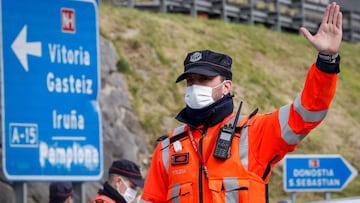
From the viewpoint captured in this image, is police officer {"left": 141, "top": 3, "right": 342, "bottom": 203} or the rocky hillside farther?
the rocky hillside

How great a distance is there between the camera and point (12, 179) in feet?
31.3

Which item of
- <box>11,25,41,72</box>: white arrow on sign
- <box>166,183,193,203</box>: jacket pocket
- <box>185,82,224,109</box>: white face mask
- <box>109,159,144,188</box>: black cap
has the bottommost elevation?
<box>166,183,193,203</box>: jacket pocket

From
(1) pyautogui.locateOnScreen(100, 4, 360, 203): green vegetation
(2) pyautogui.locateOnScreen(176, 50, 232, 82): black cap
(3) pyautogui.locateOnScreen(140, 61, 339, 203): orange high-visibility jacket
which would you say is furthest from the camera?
(1) pyautogui.locateOnScreen(100, 4, 360, 203): green vegetation

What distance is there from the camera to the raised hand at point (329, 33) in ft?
19.1

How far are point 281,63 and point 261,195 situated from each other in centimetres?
2067

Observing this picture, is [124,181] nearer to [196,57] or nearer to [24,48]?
[24,48]

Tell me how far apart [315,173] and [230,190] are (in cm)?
963

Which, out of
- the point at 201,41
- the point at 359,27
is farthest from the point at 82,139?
the point at 359,27

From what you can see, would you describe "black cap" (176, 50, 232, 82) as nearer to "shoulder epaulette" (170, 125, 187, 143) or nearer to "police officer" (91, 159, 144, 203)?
"shoulder epaulette" (170, 125, 187, 143)

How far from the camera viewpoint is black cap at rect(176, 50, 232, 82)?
634 cm

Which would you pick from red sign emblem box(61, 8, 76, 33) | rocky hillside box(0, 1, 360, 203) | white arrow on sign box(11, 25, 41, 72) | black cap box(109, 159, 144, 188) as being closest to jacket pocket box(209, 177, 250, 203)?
black cap box(109, 159, 144, 188)

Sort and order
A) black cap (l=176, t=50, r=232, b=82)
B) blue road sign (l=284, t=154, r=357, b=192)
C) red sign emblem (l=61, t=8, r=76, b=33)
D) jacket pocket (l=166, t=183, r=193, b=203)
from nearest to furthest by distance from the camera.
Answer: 1. jacket pocket (l=166, t=183, r=193, b=203)
2. black cap (l=176, t=50, r=232, b=82)
3. red sign emblem (l=61, t=8, r=76, b=33)
4. blue road sign (l=284, t=154, r=357, b=192)

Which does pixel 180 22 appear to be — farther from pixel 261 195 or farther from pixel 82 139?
pixel 261 195

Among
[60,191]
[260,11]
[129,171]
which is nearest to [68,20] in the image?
[129,171]
